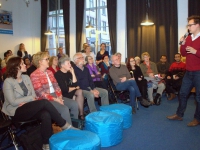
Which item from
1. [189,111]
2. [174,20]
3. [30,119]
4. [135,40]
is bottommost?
[189,111]

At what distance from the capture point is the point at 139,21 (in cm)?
766

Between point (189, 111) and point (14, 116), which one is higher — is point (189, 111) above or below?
below

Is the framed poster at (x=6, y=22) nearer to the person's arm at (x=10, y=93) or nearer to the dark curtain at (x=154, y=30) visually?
the dark curtain at (x=154, y=30)

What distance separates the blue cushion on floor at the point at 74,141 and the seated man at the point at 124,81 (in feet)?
6.57

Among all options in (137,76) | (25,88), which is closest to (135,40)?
(137,76)

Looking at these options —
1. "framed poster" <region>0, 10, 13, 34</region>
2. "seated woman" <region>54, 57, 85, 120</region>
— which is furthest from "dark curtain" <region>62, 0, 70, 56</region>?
"seated woman" <region>54, 57, 85, 120</region>

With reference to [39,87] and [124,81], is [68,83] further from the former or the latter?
[124,81]

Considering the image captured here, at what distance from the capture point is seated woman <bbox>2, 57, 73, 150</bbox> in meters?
2.40

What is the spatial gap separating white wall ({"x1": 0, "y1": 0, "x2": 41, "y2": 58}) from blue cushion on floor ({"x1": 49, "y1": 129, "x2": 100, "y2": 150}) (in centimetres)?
800

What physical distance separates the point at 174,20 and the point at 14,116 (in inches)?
247

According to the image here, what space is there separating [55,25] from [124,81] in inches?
281

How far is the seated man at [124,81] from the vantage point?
13.6 ft

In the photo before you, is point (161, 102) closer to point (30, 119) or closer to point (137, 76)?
point (137, 76)

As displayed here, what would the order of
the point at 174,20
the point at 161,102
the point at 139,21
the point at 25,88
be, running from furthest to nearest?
the point at 139,21, the point at 174,20, the point at 161,102, the point at 25,88
